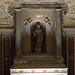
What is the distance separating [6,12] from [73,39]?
228 centimetres

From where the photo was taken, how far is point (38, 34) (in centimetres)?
451

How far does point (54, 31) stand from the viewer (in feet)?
14.7

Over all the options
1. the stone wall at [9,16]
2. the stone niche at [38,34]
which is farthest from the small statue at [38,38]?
the stone wall at [9,16]

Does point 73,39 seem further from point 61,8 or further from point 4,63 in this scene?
point 4,63

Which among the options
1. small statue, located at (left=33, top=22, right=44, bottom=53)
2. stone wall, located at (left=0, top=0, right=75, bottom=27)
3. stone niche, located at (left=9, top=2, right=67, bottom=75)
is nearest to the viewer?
stone niche, located at (left=9, top=2, right=67, bottom=75)

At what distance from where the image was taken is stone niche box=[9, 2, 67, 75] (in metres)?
4.27

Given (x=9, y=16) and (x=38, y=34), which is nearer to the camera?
(x=38, y=34)

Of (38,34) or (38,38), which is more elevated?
(38,34)

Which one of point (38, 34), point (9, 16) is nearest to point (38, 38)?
point (38, 34)

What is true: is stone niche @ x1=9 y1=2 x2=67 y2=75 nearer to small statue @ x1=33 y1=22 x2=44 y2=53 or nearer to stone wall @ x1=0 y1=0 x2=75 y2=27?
small statue @ x1=33 y1=22 x2=44 y2=53

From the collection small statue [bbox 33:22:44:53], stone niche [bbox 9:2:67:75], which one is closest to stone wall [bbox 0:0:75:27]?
stone niche [bbox 9:2:67:75]

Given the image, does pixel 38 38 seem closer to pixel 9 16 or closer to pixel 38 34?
pixel 38 34

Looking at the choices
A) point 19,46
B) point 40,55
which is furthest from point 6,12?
point 40,55

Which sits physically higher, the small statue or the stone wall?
the stone wall
